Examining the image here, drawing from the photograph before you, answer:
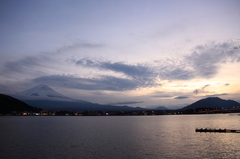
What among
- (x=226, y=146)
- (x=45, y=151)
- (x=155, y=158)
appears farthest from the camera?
(x=226, y=146)

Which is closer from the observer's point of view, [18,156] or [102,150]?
[18,156]

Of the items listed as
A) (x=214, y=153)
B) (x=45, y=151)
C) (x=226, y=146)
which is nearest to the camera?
(x=214, y=153)

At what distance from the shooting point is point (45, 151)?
1339 inches

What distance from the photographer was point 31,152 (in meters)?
33.3

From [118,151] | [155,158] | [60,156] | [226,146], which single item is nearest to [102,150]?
[118,151]

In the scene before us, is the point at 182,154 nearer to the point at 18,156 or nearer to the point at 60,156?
the point at 60,156

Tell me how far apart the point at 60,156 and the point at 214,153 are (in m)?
25.2

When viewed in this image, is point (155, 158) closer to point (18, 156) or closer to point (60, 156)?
point (60, 156)

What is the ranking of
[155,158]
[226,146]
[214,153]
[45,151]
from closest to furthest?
[155,158] → [214,153] → [45,151] → [226,146]

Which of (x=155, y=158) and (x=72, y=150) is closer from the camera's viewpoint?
(x=155, y=158)

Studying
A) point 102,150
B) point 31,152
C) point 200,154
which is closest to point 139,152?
point 102,150

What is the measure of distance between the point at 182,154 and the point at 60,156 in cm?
1972

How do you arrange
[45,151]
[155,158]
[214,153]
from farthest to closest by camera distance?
[45,151], [214,153], [155,158]

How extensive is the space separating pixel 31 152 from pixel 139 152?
61.8 feet
